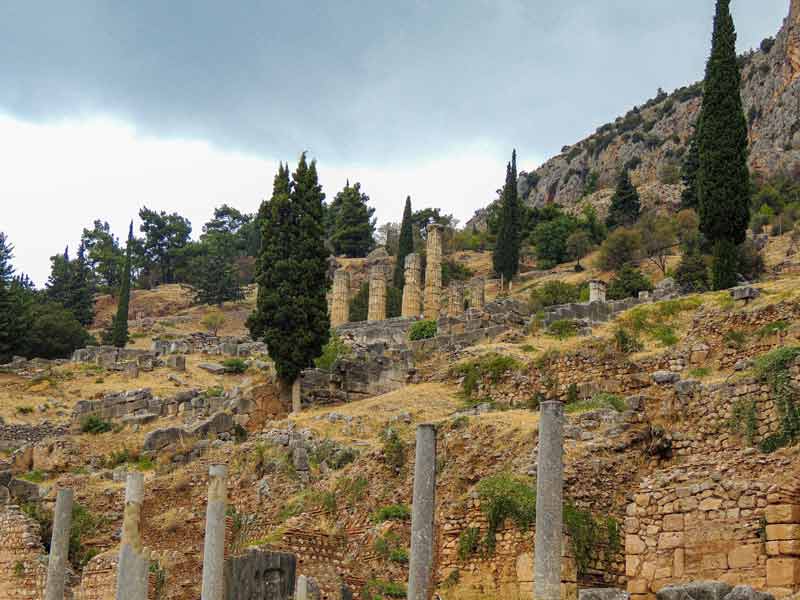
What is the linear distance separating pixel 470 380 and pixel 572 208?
7954 centimetres

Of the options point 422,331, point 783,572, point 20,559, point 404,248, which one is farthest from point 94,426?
point 404,248

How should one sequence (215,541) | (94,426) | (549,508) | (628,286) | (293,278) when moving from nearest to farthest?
(549,508) → (215,541) → (293,278) → (94,426) → (628,286)

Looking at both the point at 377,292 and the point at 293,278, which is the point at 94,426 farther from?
the point at 377,292

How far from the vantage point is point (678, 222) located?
70.7 m

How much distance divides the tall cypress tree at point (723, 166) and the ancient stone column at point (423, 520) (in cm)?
1974

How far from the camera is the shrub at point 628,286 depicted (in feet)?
179

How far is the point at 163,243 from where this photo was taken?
4006 inches

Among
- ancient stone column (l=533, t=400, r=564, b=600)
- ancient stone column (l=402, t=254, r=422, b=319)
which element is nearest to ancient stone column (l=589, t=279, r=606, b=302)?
ancient stone column (l=402, t=254, r=422, b=319)

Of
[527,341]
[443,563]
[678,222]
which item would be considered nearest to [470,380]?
[527,341]

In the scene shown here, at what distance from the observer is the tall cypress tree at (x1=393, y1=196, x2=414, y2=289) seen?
7575 centimetres

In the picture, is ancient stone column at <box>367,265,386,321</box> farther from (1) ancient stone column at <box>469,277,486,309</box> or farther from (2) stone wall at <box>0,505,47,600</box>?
(2) stone wall at <box>0,505,47,600</box>

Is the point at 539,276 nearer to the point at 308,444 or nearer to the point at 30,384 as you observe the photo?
the point at 30,384

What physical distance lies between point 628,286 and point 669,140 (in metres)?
59.6

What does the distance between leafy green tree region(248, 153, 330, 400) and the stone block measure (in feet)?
71.5
